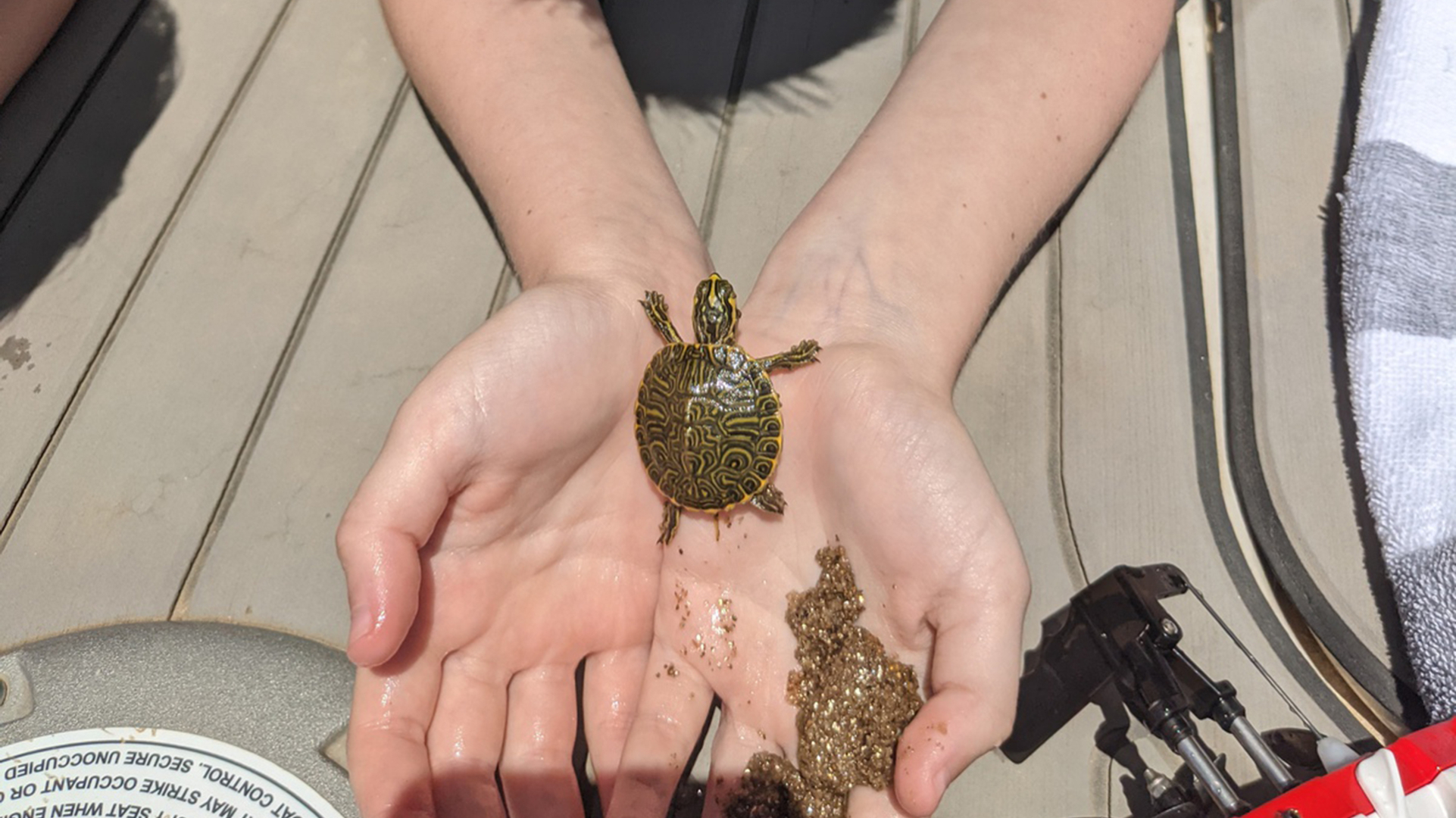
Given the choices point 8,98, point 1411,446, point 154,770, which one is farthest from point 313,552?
point 1411,446

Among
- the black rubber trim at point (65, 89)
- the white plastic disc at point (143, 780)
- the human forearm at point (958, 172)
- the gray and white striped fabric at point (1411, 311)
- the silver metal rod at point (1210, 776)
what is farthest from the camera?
the black rubber trim at point (65, 89)

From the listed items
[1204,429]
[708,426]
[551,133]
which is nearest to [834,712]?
[708,426]

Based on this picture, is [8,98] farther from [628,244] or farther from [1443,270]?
[1443,270]

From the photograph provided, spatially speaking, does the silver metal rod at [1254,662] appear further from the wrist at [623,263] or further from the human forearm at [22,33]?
the human forearm at [22,33]

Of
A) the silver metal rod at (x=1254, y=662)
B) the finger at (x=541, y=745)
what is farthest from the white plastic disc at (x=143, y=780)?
the silver metal rod at (x=1254, y=662)

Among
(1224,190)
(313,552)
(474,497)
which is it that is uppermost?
(1224,190)

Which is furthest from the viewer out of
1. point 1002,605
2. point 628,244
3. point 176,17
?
point 176,17
